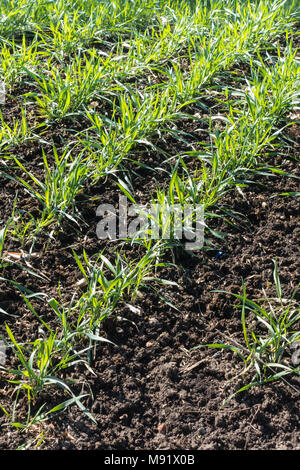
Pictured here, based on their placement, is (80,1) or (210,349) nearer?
(210,349)

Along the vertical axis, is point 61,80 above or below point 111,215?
above

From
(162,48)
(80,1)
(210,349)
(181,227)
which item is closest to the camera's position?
(210,349)

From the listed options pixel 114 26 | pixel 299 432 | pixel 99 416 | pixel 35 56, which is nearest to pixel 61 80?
pixel 35 56

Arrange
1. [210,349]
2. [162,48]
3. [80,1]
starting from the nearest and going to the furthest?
1. [210,349]
2. [162,48]
3. [80,1]

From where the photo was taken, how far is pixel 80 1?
4270 mm

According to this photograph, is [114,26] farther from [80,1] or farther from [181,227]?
[181,227]

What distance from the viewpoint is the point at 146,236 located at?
2793 millimetres

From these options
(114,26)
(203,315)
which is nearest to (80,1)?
(114,26)

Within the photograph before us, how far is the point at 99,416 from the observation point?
7.30 feet

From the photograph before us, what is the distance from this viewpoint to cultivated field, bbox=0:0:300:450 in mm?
2254

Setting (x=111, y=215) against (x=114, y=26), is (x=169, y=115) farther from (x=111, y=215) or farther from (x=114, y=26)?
(x=114, y=26)

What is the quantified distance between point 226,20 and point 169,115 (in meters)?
1.22

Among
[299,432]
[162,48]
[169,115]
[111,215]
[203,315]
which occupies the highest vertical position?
[162,48]

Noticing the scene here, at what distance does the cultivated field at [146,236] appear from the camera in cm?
225
